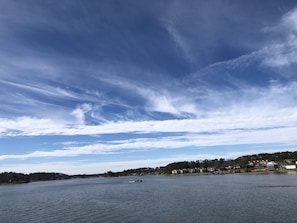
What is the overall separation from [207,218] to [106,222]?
15.1 metres

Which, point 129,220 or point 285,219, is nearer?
point 285,219

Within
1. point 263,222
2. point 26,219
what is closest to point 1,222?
point 26,219

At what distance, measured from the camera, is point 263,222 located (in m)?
39.9

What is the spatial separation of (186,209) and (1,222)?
32449mm

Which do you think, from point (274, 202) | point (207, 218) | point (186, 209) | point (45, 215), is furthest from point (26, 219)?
point (274, 202)

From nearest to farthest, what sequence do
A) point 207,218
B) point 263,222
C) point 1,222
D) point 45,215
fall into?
point 263,222
point 207,218
point 1,222
point 45,215

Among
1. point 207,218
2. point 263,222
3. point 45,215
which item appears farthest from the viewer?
point 45,215

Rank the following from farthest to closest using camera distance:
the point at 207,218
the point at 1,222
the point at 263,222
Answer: the point at 1,222
the point at 207,218
the point at 263,222

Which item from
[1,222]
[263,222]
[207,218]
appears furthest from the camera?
[1,222]

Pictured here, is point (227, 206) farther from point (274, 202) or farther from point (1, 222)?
point (1, 222)

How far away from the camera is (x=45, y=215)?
58.2 metres

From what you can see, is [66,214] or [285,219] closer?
[285,219]

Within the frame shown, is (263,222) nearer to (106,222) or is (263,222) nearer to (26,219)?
(106,222)

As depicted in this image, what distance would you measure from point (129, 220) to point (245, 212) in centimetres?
1780
